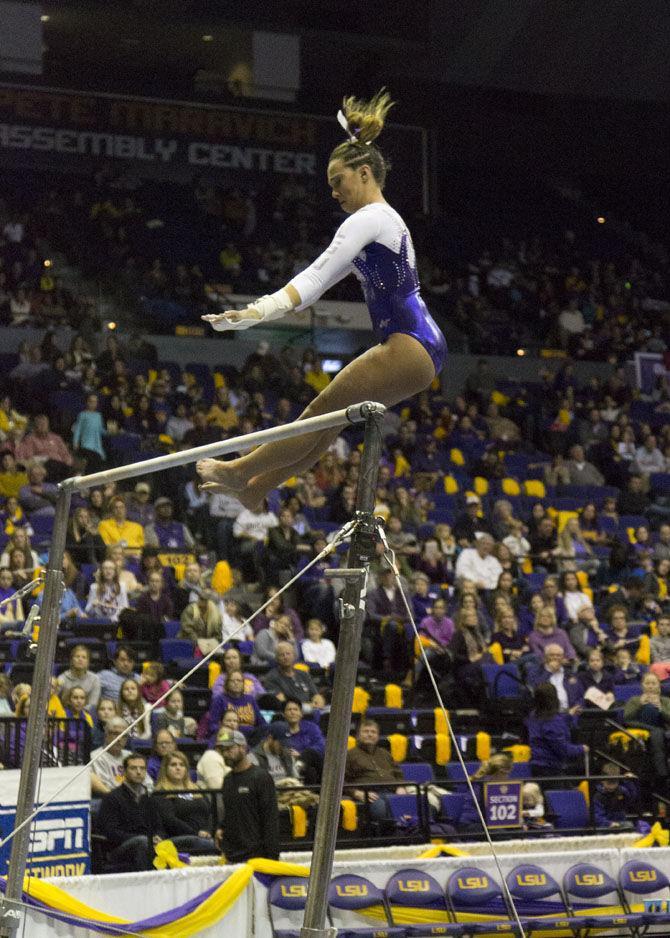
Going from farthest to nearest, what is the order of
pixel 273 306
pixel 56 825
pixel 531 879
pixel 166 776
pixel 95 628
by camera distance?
pixel 95 628, pixel 166 776, pixel 531 879, pixel 56 825, pixel 273 306

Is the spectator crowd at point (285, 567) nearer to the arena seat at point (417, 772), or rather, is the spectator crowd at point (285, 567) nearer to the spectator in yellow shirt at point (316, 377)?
the spectator in yellow shirt at point (316, 377)

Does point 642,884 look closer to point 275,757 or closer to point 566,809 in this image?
point 566,809

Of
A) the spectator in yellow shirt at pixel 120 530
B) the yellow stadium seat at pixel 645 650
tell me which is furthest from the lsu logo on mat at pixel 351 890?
the yellow stadium seat at pixel 645 650

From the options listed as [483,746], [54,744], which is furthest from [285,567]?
[54,744]

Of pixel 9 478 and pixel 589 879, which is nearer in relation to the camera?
pixel 589 879

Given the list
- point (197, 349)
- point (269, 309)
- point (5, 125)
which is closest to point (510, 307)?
point (197, 349)

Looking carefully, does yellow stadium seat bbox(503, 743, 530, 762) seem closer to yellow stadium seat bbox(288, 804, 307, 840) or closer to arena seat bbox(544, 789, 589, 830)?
arena seat bbox(544, 789, 589, 830)

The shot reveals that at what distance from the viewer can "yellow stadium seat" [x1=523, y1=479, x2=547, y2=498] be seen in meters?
16.4

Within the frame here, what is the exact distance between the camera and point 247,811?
8680 millimetres

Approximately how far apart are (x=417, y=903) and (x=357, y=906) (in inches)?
16.7

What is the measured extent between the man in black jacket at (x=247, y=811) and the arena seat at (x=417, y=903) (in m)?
0.78

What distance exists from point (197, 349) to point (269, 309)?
14.2 metres

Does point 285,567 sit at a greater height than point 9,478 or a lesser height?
lesser

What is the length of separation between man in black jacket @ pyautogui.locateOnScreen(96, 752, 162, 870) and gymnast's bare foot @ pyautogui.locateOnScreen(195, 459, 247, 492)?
14.4ft
